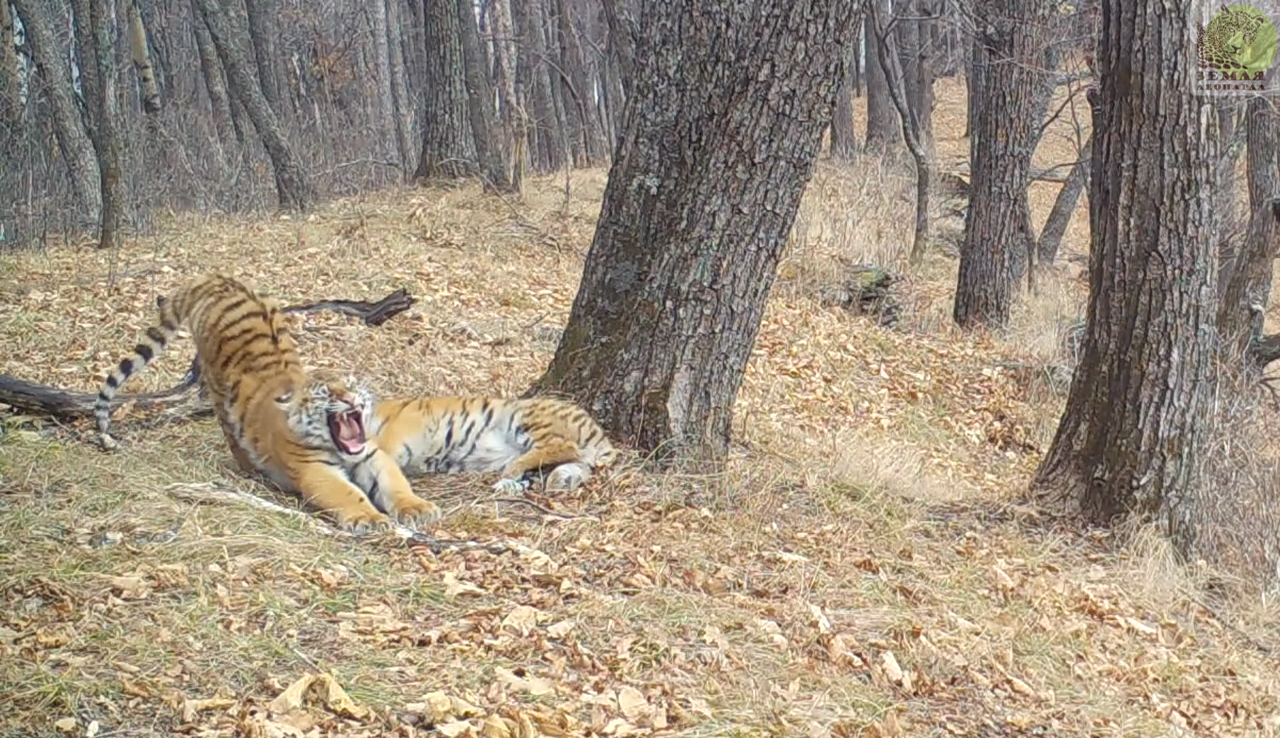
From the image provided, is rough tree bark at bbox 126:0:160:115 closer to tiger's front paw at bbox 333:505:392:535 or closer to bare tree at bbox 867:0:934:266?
bare tree at bbox 867:0:934:266

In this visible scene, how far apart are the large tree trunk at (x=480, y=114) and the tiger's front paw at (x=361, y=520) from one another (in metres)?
7.75

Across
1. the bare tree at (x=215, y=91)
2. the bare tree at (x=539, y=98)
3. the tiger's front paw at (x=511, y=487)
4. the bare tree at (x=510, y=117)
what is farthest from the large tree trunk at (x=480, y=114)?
the bare tree at (x=539, y=98)

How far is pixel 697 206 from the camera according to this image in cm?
566

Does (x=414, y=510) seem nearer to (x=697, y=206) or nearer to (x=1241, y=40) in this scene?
(x=697, y=206)

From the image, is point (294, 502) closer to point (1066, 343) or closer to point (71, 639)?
point (71, 639)

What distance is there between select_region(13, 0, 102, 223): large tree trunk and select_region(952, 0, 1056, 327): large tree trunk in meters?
8.29

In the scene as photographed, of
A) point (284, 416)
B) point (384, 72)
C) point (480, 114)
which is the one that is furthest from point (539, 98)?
point (284, 416)

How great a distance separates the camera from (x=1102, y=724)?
4.48 meters

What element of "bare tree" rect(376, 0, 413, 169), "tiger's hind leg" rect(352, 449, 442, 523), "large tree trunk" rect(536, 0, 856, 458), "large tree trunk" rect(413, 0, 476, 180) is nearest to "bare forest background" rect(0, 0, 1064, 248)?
"large tree trunk" rect(413, 0, 476, 180)

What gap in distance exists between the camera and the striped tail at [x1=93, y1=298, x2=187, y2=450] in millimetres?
5676

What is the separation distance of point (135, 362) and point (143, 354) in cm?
7

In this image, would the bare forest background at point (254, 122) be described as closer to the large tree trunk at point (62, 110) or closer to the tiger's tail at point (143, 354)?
the large tree trunk at point (62, 110)

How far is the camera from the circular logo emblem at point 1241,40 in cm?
894

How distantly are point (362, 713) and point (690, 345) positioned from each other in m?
2.73
